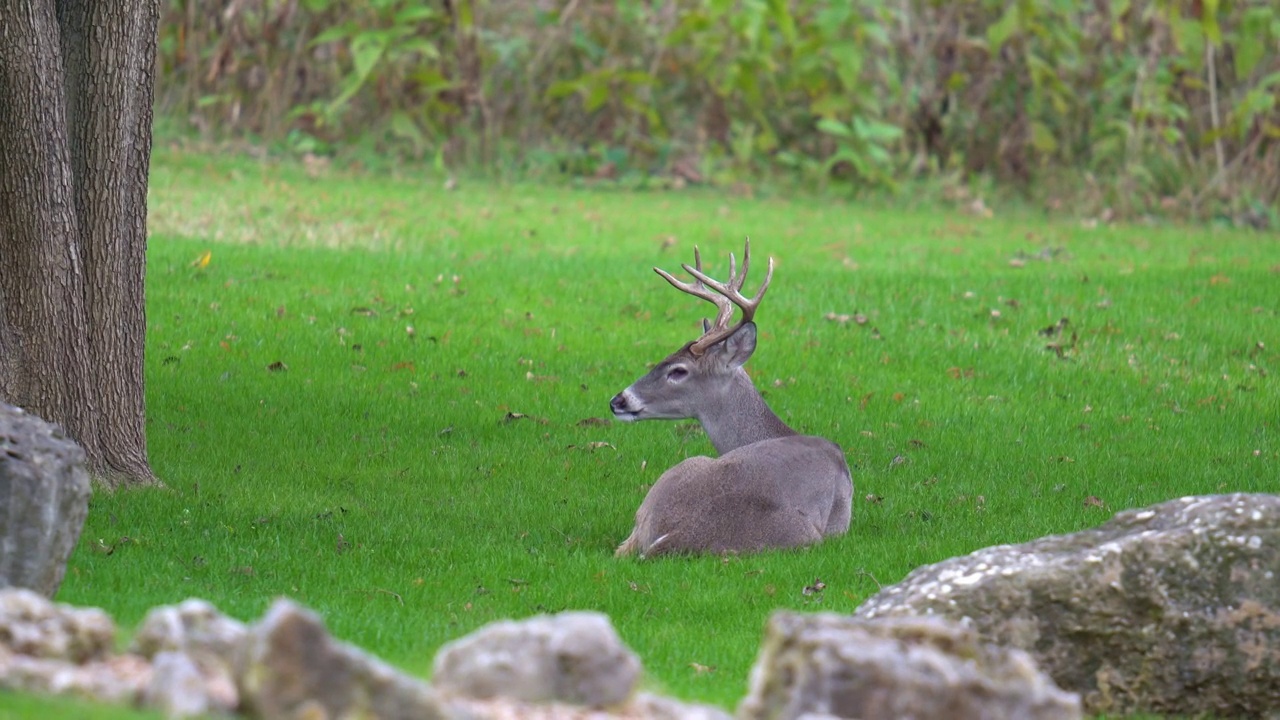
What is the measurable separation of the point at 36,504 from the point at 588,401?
5.64 metres

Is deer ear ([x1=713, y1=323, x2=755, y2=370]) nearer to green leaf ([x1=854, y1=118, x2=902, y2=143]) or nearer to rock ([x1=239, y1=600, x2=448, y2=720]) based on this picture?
rock ([x1=239, y1=600, x2=448, y2=720])

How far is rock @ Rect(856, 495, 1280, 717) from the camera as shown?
541 cm

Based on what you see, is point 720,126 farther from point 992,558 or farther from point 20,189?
point 992,558

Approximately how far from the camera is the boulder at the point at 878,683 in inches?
150

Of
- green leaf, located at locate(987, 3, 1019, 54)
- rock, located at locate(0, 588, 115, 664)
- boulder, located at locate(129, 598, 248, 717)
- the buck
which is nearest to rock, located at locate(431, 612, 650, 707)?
boulder, located at locate(129, 598, 248, 717)

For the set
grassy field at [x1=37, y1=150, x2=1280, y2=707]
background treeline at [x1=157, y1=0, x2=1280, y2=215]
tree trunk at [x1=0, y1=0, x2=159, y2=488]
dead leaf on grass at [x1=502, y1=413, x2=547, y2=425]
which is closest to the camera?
grassy field at [x1=37, y1=150, x2=1280, y2=707]

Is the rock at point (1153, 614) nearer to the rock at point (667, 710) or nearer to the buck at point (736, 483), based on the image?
the rock at point (667, 710)

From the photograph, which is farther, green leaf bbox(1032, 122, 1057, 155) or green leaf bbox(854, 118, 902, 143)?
green leaf bbox(1032, 122, 1057, 155)

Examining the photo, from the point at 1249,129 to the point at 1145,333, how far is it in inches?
388

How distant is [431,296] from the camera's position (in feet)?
43.7

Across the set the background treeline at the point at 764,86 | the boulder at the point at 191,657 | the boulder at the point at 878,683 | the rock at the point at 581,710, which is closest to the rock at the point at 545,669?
the rock at the point at 581,710

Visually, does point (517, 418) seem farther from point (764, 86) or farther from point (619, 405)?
point (764, 86)

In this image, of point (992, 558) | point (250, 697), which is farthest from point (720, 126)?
point (250, 697)

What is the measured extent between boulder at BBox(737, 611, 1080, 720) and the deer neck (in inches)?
199
